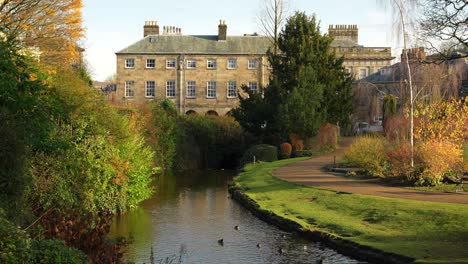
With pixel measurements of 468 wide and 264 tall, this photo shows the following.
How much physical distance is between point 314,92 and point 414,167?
2013cm

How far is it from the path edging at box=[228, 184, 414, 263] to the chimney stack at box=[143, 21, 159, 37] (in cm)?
4643

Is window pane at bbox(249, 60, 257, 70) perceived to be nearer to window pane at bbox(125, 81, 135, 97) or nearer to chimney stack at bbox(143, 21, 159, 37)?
chimney stack at bbox(143, 21, 159, 37)

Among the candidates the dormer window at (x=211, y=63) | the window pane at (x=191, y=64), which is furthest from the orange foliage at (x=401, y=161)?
the window pane at (x=191, y=64)

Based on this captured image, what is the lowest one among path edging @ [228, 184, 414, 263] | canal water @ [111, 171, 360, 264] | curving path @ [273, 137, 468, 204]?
canal water @ [111, 171, 360, 264]

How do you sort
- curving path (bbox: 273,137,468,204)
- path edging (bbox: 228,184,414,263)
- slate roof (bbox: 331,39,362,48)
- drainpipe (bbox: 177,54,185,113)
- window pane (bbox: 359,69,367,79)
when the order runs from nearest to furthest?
path edging (bbox: 228,184,414,263), curving path (bbox: 273,137,468,204), drainpipe (bbox: 177,54,185,113), slate roof (bbox: 331,39,362,48), window pane (bbox: 359,69,367,79)

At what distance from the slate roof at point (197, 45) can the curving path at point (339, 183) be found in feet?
96.5

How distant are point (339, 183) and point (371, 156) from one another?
289cm

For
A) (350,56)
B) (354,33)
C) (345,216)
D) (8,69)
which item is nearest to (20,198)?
(8,69)

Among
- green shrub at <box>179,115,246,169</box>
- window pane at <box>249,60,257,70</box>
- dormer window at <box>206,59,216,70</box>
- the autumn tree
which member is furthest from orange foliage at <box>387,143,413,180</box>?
dormer window at <box>206,59,216,70</box>

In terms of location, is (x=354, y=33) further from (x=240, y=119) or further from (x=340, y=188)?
(x=340, y=188)

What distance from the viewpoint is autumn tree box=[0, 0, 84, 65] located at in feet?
93.4

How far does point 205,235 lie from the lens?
17.7m

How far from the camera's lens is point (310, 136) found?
43562 mm

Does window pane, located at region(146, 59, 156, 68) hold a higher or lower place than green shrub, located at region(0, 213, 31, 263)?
higher
